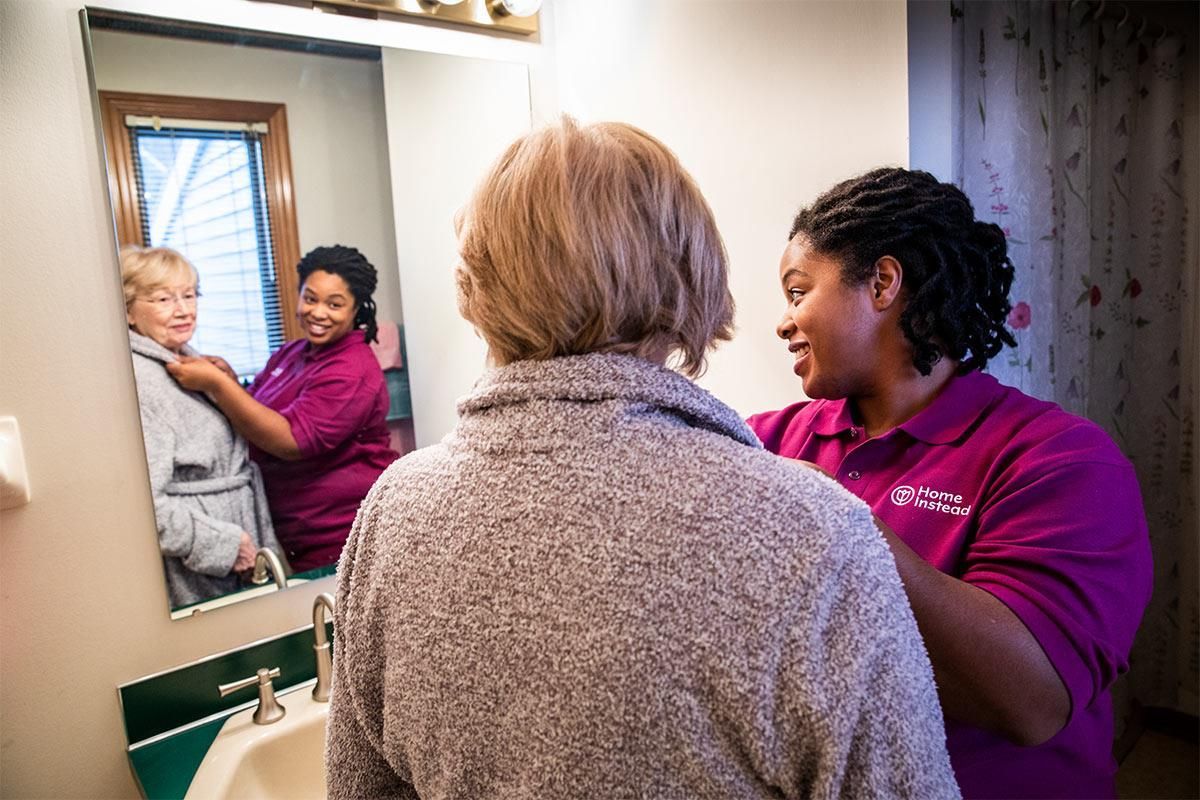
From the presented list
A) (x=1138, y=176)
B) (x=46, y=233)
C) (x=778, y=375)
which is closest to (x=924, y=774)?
(x=778, y=375)

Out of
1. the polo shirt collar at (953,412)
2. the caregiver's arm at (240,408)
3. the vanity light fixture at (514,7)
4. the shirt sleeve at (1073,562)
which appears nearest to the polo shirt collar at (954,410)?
the polo shirt collar at (953,412)

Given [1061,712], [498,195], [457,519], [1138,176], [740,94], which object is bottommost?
[1061,712]

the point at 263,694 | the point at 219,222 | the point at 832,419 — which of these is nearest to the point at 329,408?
the point at 219,222

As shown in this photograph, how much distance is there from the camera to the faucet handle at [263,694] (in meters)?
1.23

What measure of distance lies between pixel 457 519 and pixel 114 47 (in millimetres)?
1036

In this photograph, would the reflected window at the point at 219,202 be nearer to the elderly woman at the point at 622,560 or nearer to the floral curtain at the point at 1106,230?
the elderly woman at the point at 622,560

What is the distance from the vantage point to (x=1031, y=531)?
0.78 meters

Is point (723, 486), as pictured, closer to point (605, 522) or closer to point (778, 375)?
point (605, 522)

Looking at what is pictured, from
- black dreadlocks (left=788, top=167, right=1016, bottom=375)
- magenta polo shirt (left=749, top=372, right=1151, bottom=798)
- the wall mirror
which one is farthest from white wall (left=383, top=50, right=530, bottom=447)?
magenta polo shirt (left=749, top=372, right=1151, bottom=798)

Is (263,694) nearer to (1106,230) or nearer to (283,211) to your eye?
(283,211)

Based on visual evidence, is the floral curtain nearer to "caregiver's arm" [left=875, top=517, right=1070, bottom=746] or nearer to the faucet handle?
"caregiver's arm" [left=875, top=517, right=1070, bottom=746]

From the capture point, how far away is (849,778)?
20.7 inches

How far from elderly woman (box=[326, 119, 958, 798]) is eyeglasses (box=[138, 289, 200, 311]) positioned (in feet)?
2.59

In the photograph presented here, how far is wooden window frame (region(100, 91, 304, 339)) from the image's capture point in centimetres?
113
